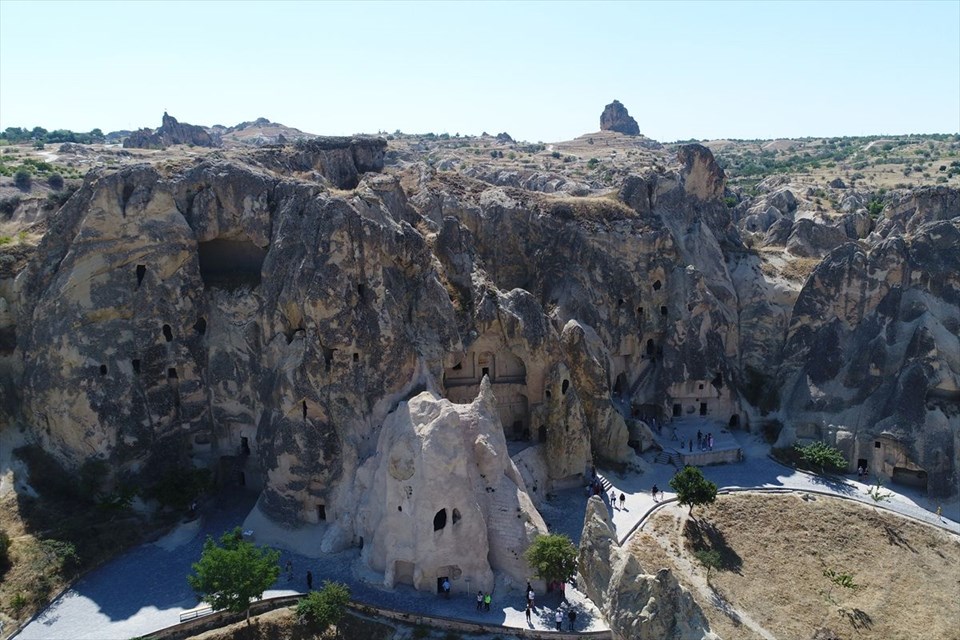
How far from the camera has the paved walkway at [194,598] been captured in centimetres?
2731

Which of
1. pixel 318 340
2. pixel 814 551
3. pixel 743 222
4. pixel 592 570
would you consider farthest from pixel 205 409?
pixel 743 222

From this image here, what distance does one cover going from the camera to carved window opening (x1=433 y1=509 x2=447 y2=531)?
95.0 ft

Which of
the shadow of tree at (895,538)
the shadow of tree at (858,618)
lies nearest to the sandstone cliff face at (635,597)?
the shadow of tree at (858,618)

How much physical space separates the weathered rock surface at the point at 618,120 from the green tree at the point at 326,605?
169 meters

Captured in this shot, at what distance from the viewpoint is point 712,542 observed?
33438 mm

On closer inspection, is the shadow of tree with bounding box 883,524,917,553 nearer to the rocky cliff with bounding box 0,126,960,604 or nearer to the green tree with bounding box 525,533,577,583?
the rocky cliff with bounding box 0,126,960,604

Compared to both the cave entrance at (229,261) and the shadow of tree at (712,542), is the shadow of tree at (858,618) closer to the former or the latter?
the shadow of tree at (712,542)

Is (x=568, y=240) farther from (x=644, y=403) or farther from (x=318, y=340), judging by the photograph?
(x=318, y=340)

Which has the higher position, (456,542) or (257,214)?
(257,214)

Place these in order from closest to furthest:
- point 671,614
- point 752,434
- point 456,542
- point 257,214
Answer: point 671,614 < point 456,542 < point 257,214 < point 752,434

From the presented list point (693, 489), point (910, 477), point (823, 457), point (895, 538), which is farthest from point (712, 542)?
point (910, 477)

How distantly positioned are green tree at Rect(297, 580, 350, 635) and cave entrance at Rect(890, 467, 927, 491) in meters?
29.2

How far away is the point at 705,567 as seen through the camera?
31578 mm

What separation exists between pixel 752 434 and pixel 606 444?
10.4 meters
